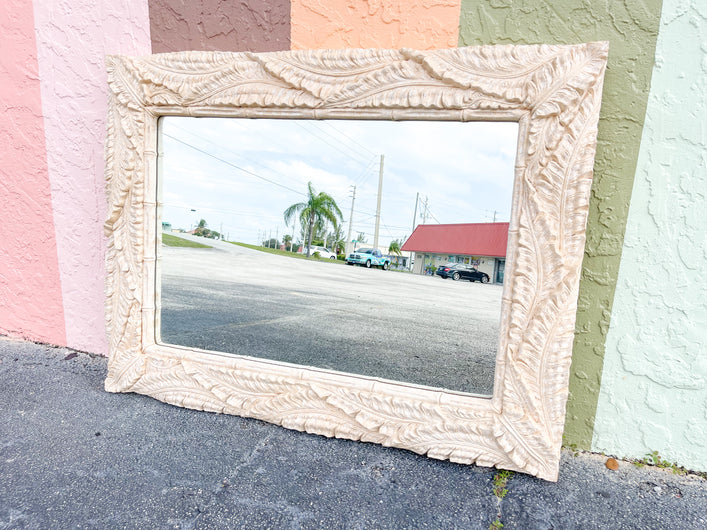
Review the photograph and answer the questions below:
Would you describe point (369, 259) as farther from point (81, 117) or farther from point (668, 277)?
point (81, 117)

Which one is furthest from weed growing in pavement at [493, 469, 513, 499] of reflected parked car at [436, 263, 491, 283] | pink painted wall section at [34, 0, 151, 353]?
pink painted wall section at [34, 0, 151, 353]

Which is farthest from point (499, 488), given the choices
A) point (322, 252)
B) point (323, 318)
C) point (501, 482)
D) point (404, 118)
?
point (323, 318)

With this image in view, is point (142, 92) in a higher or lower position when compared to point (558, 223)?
higher

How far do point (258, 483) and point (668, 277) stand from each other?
2092mm

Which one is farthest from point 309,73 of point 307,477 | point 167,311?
point 167,311

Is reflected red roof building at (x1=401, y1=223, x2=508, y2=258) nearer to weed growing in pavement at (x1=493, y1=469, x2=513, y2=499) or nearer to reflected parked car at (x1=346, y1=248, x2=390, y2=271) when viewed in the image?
reflected parked car at (x1=346, y1=248, x2=390, y2=271)

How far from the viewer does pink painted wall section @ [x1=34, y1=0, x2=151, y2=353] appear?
7.50 feet

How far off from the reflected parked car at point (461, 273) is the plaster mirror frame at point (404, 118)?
113cm

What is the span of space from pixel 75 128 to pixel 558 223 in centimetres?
305

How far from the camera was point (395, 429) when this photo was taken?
71.0 inches

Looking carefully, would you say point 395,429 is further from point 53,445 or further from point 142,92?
point 142,92

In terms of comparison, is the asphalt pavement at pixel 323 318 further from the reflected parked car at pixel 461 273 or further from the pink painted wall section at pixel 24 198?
the pink painted wall section at pixel 24 198

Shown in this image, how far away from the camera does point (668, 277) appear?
1.66 meters

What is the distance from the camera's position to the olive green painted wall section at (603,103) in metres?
1.63
